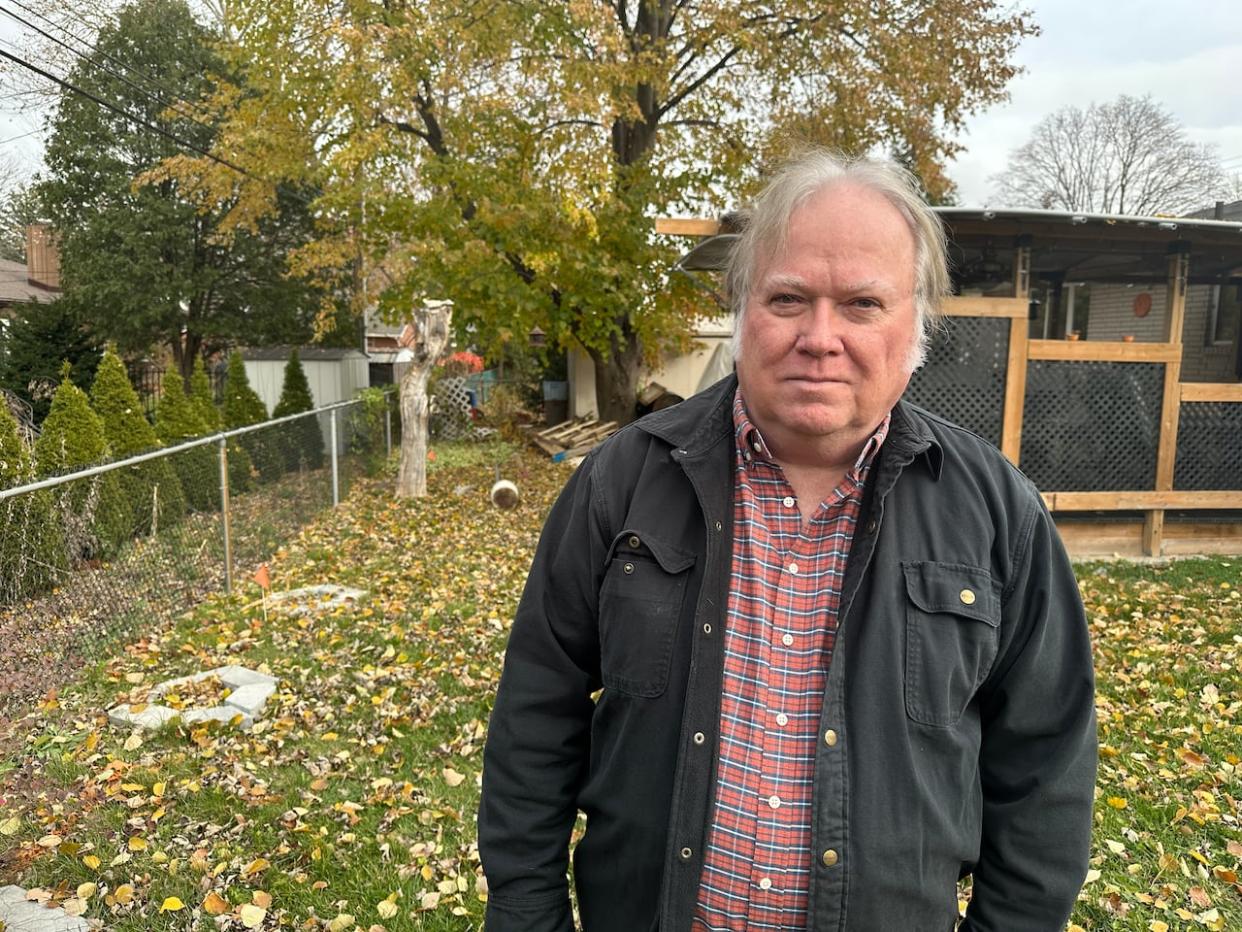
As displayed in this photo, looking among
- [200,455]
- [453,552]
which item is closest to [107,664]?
[200,455]

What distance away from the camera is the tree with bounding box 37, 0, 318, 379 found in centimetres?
2067

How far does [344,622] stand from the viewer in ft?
20.1

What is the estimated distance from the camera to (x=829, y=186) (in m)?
1.47

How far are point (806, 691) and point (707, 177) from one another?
12.5 meters

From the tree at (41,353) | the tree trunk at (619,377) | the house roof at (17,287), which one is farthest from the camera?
the house roof at (17,287)

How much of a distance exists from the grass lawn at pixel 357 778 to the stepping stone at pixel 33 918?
52 mm

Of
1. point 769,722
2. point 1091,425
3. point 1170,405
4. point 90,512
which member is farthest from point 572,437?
point 769,722

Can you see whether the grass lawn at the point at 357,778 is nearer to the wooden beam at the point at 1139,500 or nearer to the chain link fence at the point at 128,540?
the chain link fence at the point at 128,540

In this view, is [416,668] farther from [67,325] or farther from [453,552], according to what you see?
[67,325]

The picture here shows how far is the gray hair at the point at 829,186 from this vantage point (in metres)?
1.48

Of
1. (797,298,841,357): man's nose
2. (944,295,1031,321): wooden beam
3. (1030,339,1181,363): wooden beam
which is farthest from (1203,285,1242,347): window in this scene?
(797,298,841,357): man's nose

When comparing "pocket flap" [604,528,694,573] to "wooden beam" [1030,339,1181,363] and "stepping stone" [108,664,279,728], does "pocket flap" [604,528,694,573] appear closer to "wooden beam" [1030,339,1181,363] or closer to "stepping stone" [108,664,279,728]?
"stepping stone" [108,664,279,728]

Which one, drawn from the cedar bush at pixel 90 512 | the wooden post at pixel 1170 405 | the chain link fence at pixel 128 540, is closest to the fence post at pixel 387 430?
the chain link fence at pixel 128 540

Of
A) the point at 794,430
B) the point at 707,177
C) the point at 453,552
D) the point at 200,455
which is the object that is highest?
the point at 707,177
